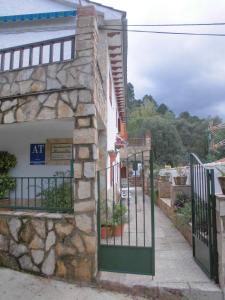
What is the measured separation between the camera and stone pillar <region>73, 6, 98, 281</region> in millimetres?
5523

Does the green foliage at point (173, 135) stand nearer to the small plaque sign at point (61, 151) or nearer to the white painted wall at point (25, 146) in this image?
the small plaque sign at point (61, 151)

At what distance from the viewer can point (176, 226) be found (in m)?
9.63

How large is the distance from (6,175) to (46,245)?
3299mm

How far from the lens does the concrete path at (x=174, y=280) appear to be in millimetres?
5031

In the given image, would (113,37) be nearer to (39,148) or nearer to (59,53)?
(59,53)

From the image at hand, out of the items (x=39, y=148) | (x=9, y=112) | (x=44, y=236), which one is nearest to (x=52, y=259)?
(x=44, y=236)

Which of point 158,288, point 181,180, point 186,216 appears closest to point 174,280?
point 158,288

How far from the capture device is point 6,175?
27.6 feet

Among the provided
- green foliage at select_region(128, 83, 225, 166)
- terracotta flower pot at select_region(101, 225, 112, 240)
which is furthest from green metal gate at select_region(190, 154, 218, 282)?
green foliage at select_region(128, 83, 225, 166)

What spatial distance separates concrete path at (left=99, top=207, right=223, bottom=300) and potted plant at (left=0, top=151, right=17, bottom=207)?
12.6ft

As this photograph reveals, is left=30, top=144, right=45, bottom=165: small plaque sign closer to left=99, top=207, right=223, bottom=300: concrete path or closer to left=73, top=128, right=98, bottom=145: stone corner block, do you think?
left=73, top=128, right=98, bottom=145: stone corner block

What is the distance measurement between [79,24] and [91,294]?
481 centimetres

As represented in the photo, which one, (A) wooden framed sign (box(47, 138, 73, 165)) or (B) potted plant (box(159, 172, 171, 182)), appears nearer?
(A) wooden framed sign (box(47, 138, 73, 165))

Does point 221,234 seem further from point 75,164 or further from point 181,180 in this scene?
point 181,180
